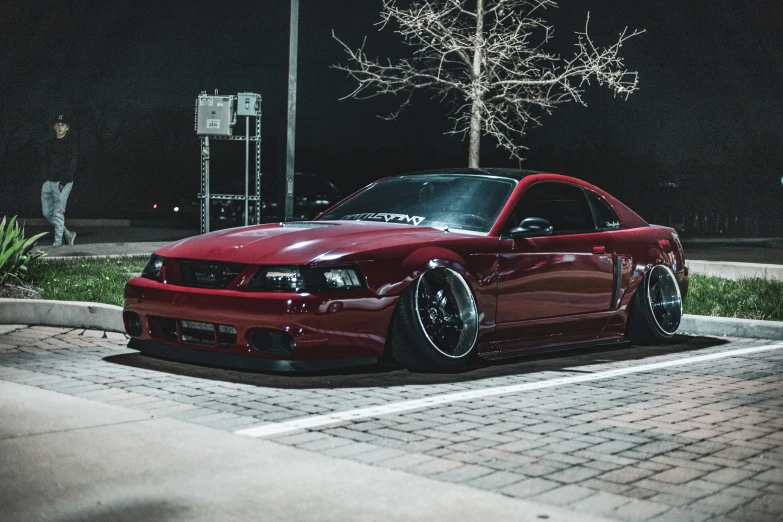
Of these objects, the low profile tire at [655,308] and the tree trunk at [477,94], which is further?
the tree trunk at [477,94]

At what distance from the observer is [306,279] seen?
639cm

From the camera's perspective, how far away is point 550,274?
24.9 ft

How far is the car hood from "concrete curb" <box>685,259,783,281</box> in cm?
722

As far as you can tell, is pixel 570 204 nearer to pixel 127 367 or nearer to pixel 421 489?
pixel 127 367

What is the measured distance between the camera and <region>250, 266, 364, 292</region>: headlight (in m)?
6.39

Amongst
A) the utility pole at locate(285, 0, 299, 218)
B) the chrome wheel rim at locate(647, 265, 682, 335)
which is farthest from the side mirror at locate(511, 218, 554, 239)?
the utility pole at locate(285, 0, 299, 218)

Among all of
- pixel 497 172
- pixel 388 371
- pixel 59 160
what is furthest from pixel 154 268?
pixel 59 160

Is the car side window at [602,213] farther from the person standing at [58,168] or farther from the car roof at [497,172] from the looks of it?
the person standing at [58,168]

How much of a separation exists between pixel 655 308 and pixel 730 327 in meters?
1.36

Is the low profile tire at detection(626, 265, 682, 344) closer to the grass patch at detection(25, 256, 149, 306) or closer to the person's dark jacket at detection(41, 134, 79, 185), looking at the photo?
the grass patch at detection(25, 256, 149, 306)

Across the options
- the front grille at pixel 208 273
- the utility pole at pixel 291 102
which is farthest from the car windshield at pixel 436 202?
the utility pole at pixel 291 102

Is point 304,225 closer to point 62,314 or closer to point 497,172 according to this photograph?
point 497,172

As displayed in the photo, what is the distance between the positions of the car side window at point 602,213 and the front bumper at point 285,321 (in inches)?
96.2

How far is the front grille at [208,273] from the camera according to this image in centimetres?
659
